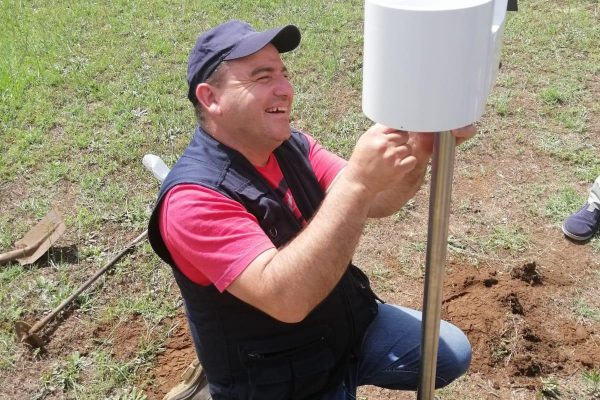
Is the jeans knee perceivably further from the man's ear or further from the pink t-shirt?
the man's ear

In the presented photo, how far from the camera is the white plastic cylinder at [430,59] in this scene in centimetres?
109

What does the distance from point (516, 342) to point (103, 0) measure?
21.9 feet

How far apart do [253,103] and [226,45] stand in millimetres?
219

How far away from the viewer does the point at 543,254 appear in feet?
11.7

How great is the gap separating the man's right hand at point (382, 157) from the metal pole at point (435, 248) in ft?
0.22

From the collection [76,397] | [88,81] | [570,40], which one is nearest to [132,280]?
[76,397]

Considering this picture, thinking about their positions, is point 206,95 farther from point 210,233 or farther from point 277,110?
point 210,233

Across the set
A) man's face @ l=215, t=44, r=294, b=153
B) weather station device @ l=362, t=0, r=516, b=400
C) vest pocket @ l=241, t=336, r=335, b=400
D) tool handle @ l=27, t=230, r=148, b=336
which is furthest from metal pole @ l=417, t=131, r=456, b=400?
tool handle @ l=27, t=230, r=148, b=336

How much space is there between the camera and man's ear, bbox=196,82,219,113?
200 cm

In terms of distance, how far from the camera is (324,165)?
7.59 feet

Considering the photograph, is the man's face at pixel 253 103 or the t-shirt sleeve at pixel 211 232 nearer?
the t-shirt sleeve at pixel 211 232

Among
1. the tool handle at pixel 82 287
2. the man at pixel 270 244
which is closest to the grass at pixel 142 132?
the tool handle at pixel 82 287

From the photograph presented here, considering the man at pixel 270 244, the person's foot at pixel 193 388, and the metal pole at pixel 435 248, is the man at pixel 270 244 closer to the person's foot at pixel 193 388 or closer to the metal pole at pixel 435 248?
the metal pole at pixel 435 248

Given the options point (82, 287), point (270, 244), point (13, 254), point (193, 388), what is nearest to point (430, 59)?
point (270, 244)
